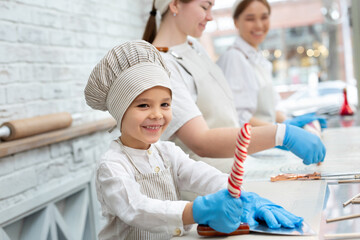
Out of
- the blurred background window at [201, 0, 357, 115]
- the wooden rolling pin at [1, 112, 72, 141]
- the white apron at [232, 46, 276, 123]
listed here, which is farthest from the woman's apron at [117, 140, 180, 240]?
the blurred background window at [201, 0, 357, 115]

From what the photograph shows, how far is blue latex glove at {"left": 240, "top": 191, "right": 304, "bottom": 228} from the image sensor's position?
102 cm

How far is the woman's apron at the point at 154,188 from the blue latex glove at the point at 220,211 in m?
0.25

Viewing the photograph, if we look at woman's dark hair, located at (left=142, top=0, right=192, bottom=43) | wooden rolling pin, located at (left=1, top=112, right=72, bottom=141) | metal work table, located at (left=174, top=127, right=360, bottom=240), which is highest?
woman's dark hair, located at (left=142, top=0, right=192, bottom=43)

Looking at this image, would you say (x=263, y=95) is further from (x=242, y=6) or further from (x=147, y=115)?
(x=147, y=115)

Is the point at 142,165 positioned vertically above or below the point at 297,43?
below

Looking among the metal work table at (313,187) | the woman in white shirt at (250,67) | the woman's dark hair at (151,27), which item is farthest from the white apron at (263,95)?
the woman's dark hair at (151,27)

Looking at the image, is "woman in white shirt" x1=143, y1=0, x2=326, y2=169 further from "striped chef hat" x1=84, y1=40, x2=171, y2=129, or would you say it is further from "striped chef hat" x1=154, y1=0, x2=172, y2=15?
"striped chef hat" x1=84, y1=40, x2=171, y2=129

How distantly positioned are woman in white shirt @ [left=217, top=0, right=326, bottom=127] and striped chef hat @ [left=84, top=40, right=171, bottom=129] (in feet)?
4.14

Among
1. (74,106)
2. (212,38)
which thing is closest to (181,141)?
(74,106)

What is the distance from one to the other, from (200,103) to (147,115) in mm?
683

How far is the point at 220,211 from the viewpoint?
958 millimetres

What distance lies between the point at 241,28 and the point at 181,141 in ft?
4.10

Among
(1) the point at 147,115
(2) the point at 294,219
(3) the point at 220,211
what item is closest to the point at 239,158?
(3) the point at 220,211

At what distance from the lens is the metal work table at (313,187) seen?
1016mm
